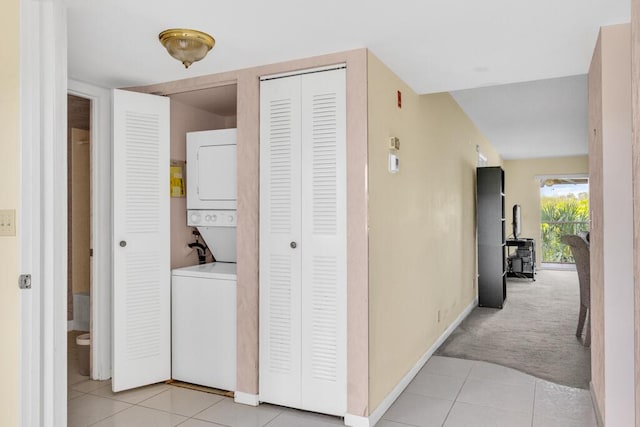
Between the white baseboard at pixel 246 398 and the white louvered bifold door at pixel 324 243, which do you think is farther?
the white baseboard at pixel 246 398

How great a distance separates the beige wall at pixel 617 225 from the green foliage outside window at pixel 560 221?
347 inches

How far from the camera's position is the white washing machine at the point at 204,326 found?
335 cm

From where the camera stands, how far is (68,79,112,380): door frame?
141 inches

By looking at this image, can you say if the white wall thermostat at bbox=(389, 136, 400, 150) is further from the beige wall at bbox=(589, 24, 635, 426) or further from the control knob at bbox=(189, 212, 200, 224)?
the control knob at bbox=(189, 212, 200, 224)

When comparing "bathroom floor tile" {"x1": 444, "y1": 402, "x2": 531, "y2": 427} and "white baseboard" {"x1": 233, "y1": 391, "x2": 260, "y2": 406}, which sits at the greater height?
"white baseboard" {"x1": 233, "y1": 391, "x2": 260, "y2": 406}

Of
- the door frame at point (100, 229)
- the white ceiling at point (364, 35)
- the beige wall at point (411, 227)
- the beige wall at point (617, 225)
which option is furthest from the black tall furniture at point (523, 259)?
the door frame at point (100, 229)

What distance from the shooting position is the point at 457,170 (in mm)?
5473

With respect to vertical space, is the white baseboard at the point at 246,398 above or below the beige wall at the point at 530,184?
below

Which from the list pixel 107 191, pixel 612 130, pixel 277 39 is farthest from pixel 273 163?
pixel 612 130
